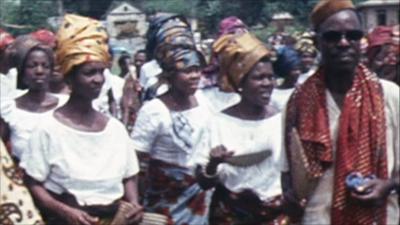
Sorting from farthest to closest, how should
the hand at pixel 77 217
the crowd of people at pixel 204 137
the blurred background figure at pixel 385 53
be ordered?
the blurred background figure at pixel 385 53 → the hand at pixel 77 217 → the crowd of people at pixel 204 137

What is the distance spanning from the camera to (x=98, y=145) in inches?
277

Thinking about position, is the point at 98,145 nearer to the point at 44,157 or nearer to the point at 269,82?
the point at 44,157

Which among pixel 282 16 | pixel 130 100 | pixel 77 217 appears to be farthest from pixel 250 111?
pixel 282 16

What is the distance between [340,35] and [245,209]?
6.19 ft

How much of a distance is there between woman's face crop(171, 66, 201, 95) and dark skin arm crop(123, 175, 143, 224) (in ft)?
4.18

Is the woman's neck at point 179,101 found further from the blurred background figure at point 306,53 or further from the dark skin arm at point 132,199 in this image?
the blurred background figure at point 306,53

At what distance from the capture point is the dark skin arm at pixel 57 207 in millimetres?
6832

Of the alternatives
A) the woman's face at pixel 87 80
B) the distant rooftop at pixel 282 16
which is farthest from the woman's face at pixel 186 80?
the distant rooftop at pixel 282 16

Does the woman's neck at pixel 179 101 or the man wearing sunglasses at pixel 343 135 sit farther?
the woman's neck at pixel 179 101

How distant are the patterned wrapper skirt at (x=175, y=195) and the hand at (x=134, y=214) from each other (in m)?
1.20

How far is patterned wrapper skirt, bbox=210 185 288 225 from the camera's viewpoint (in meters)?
7.59

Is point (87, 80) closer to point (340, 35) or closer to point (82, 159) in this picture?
point (82, 159)

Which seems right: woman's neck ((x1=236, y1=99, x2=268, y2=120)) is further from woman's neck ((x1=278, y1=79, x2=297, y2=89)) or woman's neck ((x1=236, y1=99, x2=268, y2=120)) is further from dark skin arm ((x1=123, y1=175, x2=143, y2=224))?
woman's neck ((x1=278, y1=79, x2=297, y2=89))

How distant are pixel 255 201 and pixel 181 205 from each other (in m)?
0.98
